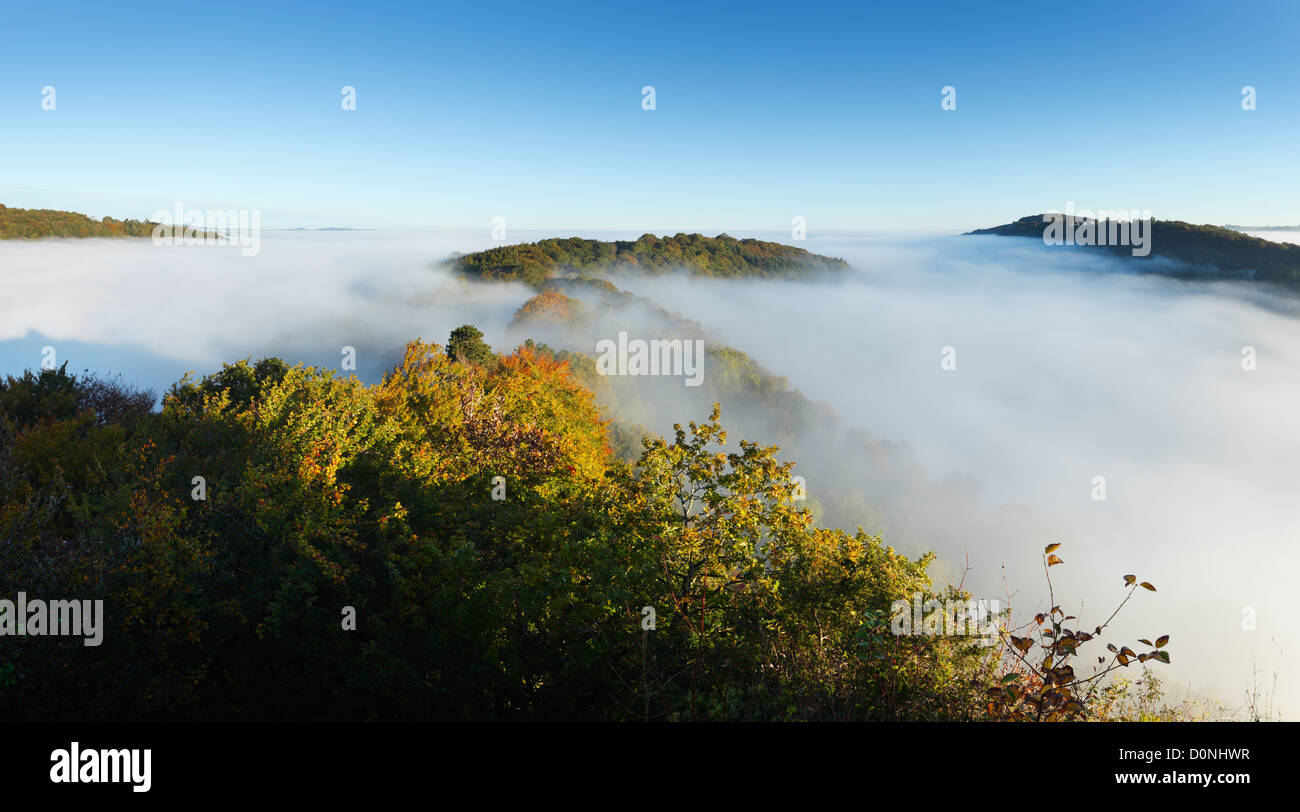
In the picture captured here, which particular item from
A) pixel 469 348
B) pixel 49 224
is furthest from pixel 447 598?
pixel 49 224

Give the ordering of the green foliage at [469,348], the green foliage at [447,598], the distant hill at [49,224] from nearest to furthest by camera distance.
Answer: the green foliage at [447,598] < the green foliage at [469,348] < the distant hill at [49,224]

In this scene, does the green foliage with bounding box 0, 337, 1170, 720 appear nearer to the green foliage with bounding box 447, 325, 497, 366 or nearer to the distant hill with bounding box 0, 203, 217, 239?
the green foliage with bounding box 447, 325, 497, 366

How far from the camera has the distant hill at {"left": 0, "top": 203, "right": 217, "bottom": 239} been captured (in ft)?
445

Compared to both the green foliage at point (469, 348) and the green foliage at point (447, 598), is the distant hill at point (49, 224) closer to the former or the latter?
the green foliage at point (469, 348)

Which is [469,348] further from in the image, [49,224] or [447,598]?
[49,224]

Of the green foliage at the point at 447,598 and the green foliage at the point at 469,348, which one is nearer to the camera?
the green foliage at the point at 447,598

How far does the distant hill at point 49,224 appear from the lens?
136 meters

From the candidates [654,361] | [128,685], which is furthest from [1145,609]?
[128,685]

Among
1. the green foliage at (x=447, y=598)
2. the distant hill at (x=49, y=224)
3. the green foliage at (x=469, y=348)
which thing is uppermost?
the distant hill at (x=49, y=224)

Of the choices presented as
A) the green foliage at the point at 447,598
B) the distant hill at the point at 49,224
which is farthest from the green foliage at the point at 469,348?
the distant hill at the point at 49,224

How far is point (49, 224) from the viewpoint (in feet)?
495

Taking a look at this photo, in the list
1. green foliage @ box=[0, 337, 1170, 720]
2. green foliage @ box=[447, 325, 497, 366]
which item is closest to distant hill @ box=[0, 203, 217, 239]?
green foliage @ box=[447, 325, 497, 366]

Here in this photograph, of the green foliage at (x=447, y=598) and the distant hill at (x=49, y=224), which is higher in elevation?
the distant hill at (x=49, y=224)

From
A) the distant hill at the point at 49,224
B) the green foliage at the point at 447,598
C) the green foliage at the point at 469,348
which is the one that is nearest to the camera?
the green foliage at the point at 447,598
